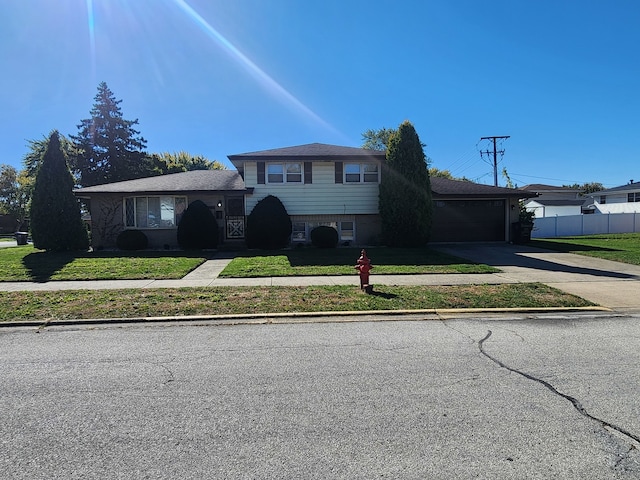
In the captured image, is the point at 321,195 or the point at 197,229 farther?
the point at 321,195

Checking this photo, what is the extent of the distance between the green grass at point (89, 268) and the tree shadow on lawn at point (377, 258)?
11.7 ft

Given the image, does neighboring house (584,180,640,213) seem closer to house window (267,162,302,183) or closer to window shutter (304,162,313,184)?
window shutter (304,162,313,184)

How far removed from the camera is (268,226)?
17.3 metres

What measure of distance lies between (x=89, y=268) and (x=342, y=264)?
775 cm

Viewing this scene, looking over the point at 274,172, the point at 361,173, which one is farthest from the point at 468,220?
the point at 274,172

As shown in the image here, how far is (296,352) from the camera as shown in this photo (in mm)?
4855

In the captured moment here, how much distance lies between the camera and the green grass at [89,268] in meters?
10.6

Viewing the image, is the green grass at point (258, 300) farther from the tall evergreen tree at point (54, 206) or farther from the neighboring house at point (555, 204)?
the neighboring house at point (555, 204)

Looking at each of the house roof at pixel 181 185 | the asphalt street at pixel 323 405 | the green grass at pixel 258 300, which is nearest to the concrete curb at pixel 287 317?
the green grass at pixel 258 300

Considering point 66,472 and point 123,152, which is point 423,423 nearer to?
point 66,472

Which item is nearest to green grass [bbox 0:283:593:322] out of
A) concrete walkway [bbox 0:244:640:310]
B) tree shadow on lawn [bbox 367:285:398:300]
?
tree shadow on lawn [bbox 367:285:398:300]

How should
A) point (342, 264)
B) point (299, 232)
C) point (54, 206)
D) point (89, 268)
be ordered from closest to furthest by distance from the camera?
point (89, 268)
point (342, 264)
point (54, 206)
point (299, 232)

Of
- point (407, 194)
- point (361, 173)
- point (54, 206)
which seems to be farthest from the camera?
point (361, 173)

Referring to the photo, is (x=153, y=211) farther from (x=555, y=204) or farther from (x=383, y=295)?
(x=555, y=204)
